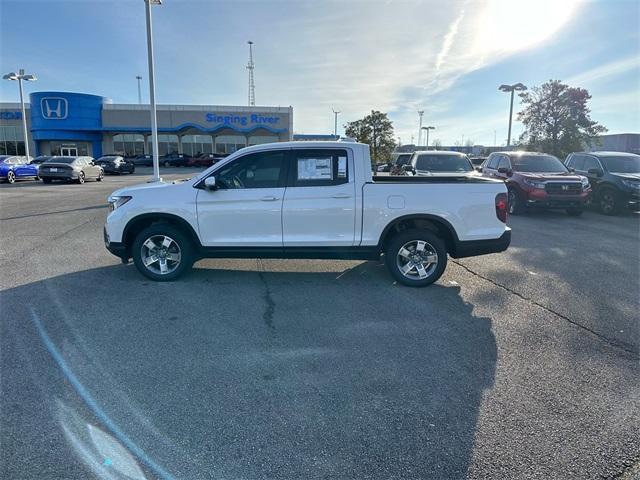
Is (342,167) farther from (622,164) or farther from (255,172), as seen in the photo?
(622,164)

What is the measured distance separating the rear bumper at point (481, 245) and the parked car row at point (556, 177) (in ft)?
21.9

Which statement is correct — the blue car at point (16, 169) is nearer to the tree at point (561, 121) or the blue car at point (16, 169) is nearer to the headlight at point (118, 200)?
the headlight at point (118, 200)

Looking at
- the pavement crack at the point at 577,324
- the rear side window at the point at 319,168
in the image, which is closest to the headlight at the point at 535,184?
the pavement crack at the point at 577,324

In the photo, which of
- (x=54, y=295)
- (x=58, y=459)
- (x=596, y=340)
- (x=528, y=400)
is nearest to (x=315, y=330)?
(x=528, y=400)

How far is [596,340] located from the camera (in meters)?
4.24

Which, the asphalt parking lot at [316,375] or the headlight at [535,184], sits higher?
the headlight at [535,184]

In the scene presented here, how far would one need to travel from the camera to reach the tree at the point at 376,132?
110 ft

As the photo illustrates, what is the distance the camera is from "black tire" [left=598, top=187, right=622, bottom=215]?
13.0m

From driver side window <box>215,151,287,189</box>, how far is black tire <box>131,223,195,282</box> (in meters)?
0.96

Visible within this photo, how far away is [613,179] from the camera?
13.0m

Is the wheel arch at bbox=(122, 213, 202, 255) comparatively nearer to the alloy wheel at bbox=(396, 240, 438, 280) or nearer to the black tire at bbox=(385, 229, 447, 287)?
the black tire at bbox=(385, 229, 447, 287)

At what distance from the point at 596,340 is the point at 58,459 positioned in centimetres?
477

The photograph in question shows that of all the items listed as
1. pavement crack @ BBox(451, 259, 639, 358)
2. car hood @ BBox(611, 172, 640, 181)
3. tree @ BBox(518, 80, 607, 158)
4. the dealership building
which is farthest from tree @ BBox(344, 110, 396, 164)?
pavement crack @ BBox(451, 259, 639, 358)

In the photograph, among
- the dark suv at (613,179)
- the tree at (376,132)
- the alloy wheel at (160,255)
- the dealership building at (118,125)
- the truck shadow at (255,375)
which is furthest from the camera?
the dealership building at (118,125)
